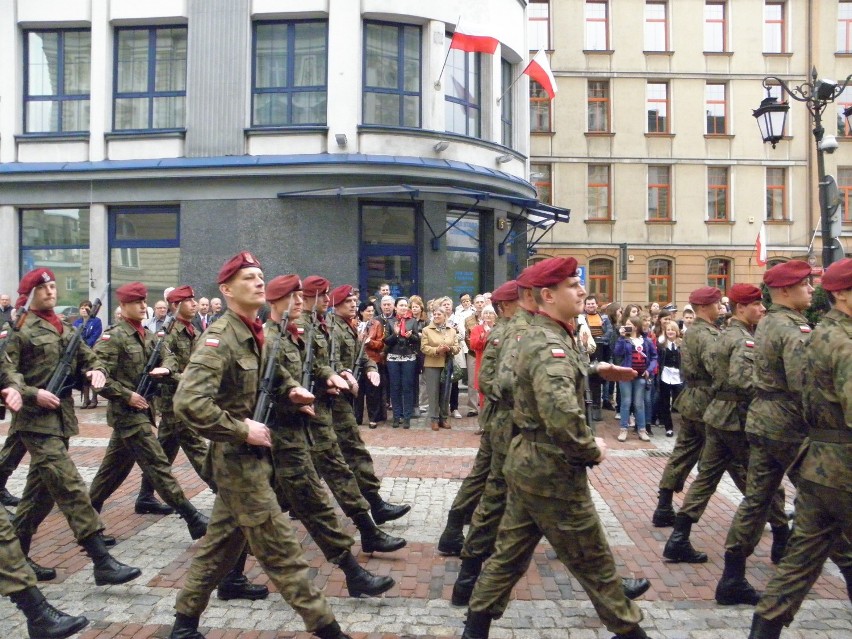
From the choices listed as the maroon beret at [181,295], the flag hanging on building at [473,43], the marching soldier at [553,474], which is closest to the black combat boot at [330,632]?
the marching soldier at [553,474]

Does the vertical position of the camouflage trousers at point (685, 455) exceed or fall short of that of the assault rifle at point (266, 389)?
it falls short

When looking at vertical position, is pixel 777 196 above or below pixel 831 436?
above

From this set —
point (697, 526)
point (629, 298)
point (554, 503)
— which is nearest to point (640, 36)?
point (629, 298)

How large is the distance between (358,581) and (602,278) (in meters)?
26.7

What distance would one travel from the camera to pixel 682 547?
566cm

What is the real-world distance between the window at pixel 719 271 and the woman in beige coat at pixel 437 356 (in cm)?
2130

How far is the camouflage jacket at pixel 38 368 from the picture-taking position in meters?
5.39

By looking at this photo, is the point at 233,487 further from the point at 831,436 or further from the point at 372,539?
the point at 831,436

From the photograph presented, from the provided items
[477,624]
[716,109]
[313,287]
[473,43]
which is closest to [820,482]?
[477,624]

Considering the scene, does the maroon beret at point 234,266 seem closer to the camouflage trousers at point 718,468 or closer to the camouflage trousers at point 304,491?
the camouflage trousers at point 304,491

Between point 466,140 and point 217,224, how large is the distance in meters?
6.16

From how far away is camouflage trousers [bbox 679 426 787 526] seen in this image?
5.58m

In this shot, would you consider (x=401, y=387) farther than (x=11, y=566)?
Yes

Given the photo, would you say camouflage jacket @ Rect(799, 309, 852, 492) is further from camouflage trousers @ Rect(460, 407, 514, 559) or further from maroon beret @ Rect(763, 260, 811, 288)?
camouflage trousers @ Rect(460, 407, 514, 559)
